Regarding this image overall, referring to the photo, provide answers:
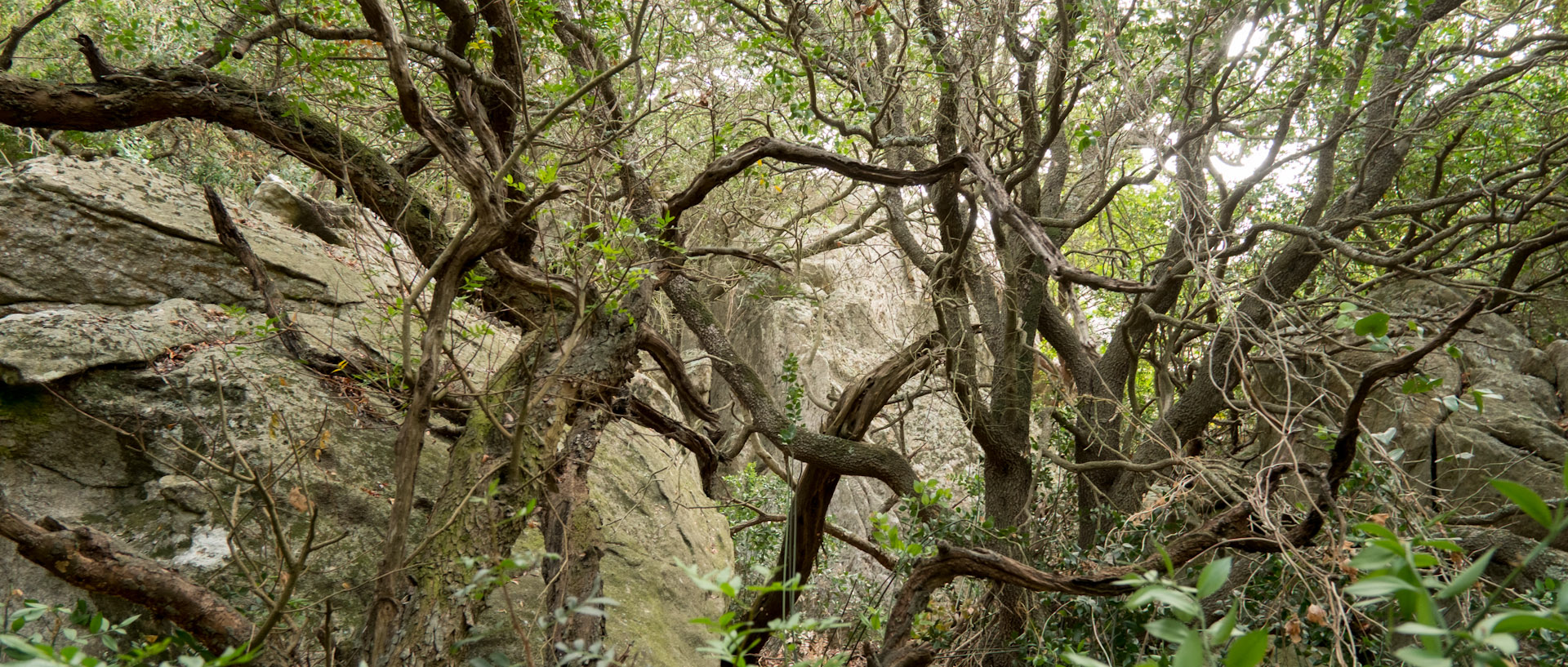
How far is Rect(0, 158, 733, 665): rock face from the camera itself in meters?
3.55

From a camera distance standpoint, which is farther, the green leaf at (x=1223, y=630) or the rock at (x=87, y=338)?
the rock at (x=87, y=338)

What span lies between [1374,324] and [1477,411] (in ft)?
14.6

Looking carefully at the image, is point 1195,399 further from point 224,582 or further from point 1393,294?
point 224,582

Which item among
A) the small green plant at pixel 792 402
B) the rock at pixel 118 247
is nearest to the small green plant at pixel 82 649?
the rock at pixel 118 247

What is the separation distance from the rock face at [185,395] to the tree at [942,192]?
65 cm

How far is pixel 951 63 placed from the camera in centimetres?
423

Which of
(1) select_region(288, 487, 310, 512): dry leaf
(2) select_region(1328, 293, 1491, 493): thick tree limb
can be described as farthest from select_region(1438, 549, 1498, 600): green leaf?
(1) select_region(288, 487, 310, 512): dry leaf

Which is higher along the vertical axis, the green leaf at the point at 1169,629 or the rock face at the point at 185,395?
the green leaf at the point at 1169,629

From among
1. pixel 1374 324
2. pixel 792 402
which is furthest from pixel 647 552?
pixel 1374 324

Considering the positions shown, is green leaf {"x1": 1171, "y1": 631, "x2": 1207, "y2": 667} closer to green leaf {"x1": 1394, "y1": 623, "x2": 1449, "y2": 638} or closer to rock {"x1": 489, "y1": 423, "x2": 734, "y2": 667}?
green leaf {"x1": 1394, "y1": 623, "x2": 1449, "y2": 638}

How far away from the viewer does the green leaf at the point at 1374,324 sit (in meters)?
1.24

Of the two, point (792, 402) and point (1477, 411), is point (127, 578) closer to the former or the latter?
point (792, 402)

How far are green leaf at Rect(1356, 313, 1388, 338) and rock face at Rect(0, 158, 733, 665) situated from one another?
300cm

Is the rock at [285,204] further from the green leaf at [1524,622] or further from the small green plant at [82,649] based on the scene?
the green leaf at [1524,622]
